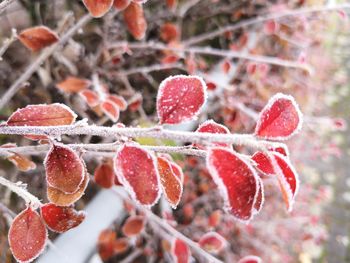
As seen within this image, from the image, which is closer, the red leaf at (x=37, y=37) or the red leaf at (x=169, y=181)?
the red leaf at (x=169, y=181)

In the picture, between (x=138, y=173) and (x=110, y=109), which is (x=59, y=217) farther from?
(x=110, y=109)

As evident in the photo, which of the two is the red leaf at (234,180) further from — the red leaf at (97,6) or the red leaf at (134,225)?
the red leaf at (134,225)

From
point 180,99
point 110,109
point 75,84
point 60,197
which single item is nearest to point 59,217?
point 60,197

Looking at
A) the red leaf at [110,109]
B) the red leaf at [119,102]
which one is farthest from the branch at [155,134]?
the red leaf at [119,102]

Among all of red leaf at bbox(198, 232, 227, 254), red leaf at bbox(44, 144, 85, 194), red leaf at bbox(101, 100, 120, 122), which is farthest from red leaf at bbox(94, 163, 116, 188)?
red leaf at bbox(44, 144, 85, 194)

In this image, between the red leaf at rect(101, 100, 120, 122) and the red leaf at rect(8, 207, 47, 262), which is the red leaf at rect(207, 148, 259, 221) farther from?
the red leaf at rect(101, 100, 120, 122)
